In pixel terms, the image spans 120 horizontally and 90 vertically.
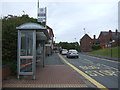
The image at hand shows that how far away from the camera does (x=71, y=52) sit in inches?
1026

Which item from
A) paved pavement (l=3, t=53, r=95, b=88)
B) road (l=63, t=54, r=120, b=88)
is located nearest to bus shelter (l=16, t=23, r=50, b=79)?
paved pavement (l=3, t=53, r=95, b=88)

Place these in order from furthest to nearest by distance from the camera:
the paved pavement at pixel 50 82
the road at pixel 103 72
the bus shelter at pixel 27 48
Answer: the bus shelter at pixel 27 48 < the road at pixel 103 72 < the paved pavement at pixel 50 82

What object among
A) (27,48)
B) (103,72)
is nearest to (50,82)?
(27,48)

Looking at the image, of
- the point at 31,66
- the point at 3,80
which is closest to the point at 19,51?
the point at 31,66

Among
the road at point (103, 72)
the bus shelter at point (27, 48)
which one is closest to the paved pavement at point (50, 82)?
the bus shelter at point (27, 48)

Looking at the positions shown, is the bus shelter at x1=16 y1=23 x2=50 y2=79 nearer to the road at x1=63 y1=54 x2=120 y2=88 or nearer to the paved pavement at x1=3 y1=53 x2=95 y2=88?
the paved pavement at x1=3 y1=53 x2=95 y2=88

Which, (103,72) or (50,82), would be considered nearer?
(50,82)

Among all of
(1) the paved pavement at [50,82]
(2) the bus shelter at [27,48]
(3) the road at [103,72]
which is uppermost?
(2) the bus shelter at [27,48]

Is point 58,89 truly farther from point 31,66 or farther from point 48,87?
point 31,66

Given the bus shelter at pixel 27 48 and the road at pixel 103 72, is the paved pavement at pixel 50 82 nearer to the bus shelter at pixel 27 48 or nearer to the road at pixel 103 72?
the bus shelter at pixel 27 48

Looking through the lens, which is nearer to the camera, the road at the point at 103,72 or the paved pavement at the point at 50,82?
the paved pavement at the point at 50,82

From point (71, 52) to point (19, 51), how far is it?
1865 centimetres

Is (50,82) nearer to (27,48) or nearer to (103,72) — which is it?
(27,48)

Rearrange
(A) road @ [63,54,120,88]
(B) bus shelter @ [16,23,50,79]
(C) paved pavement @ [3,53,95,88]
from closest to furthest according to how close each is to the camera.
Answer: (C) paved pavement @ [3,53,95,88]
(A) road @ [63,54,120,88]
(B) bus shelter @ [16,23,50,79]
